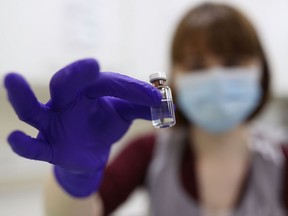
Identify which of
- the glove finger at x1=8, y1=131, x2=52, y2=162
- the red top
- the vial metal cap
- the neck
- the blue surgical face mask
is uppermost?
the vial metal cap

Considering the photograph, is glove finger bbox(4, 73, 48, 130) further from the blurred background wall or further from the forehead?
the forehead

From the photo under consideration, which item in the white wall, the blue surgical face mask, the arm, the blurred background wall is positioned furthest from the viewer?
the white wall

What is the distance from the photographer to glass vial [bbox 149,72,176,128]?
0.36 meters

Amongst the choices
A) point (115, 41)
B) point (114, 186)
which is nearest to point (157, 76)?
point (114, 186)

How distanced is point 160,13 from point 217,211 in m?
0.84

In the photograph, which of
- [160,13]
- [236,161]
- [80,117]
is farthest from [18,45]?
[160,13]

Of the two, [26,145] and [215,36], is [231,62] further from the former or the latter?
[26,145]

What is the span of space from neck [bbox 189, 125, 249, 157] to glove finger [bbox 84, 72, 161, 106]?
62 cm

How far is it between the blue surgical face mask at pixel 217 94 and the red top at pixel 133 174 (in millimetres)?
204

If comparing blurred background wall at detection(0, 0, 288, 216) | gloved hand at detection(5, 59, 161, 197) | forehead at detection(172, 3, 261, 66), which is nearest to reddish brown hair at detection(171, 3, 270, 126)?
forehead at detection(172, 3, 261, 66)

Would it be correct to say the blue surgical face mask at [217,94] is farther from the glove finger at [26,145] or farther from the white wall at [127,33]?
the glove finger at [26,145]

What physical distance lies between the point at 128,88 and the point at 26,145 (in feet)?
0.37

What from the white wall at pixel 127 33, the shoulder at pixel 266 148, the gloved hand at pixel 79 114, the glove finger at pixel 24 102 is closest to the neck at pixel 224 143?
the shoulder at pixel 266 148

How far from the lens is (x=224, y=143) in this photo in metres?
0.95
